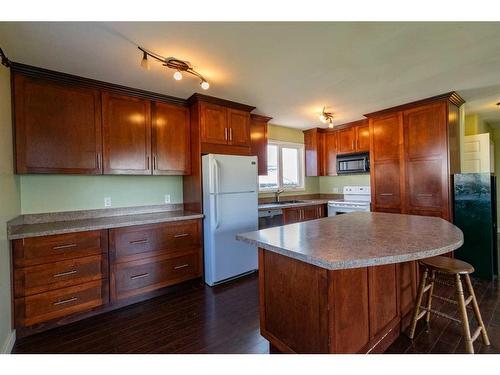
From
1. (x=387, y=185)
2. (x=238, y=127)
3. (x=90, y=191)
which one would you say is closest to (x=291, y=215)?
(x=387, y=185)

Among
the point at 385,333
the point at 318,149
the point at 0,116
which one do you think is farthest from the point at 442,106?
the point at 0,116

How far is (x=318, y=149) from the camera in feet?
16.2

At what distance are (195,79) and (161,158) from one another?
1.04 m

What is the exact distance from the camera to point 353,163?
4414mm

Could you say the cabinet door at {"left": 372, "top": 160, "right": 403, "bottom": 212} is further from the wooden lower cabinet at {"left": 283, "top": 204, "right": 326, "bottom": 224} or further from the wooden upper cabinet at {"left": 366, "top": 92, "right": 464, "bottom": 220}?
the wooden lower cabinet at {"left": 283, "top": 204, "right": 326, "bottom": 224}

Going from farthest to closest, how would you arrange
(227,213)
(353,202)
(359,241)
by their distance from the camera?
(353,202), (227,213), (359,241)

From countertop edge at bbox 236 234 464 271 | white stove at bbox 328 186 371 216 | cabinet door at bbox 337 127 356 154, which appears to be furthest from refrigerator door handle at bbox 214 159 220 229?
cabinet door at bbox 337 127 356 154

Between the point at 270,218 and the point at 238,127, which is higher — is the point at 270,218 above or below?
below

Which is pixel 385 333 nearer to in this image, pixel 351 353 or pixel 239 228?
pixel 351 353

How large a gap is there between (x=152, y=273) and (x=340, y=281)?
2.05 metres

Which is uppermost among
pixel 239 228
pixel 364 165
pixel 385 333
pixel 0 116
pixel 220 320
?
pixel 0 116

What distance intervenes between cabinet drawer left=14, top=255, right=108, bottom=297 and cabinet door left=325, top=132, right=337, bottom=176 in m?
4.16

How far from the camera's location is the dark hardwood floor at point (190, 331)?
1.74 metres

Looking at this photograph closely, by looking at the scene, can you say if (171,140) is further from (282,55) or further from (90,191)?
(282,55)
